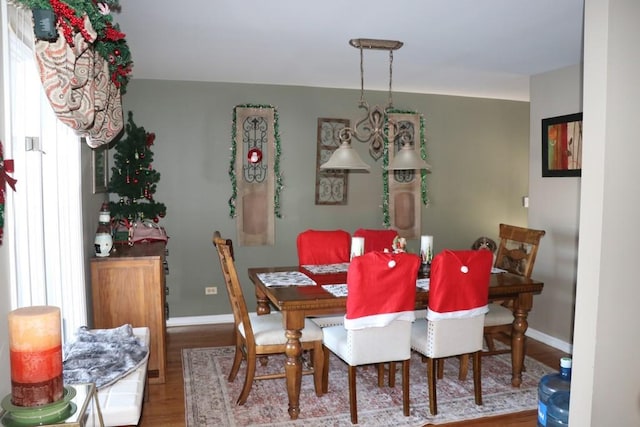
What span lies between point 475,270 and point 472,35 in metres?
1.60

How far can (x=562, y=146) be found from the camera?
4516 millimetres

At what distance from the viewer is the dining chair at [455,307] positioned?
306 centimetres

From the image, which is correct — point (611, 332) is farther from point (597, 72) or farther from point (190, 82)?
point (190, 82)

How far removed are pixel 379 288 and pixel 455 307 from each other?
55 cm

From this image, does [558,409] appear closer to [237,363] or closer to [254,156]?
[237,363]

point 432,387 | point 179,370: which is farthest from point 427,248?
point 179,370

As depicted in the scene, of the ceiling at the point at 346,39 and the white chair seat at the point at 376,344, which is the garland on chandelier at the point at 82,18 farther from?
the white chair seat at the point at 376,344

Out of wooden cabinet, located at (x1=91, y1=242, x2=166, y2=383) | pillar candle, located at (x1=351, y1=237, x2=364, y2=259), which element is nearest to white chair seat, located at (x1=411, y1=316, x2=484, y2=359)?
pillar candle, located at (x1=351, y1=237, x2=364, y2=259)

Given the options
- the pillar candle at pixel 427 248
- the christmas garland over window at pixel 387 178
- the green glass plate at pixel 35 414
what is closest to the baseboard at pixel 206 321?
the pillar candle at pixel 427 248

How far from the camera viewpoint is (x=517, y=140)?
628 centimetres

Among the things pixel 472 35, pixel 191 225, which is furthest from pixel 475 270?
pixel 191 225

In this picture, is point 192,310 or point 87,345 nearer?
point 87,345

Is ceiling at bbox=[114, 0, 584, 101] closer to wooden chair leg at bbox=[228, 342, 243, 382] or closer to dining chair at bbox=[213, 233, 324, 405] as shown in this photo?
dining chair at bbox=[213, 233, 324, 405]

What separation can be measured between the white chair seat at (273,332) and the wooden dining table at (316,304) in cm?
16
